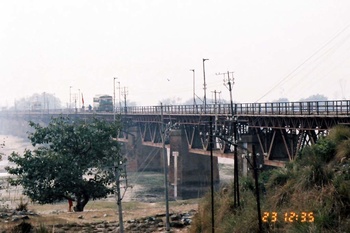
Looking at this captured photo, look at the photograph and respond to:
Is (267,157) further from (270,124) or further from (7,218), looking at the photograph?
(7,218)

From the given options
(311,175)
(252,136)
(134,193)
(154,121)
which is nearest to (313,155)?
(311,175)

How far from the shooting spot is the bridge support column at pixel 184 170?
52.0m

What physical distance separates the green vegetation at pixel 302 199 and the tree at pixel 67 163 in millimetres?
11081

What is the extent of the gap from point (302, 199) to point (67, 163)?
18.7 metres

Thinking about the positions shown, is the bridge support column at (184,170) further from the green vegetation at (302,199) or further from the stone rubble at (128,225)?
the green vegetation at (302,199)

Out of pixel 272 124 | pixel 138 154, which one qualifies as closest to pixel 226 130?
pixel 272 124

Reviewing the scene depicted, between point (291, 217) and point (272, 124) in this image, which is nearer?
point (291, 217)

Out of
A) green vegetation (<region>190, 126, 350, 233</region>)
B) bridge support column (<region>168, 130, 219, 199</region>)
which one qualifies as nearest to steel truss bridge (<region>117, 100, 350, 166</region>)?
bridge support column (<region>168, 130, 219, 199</region>)

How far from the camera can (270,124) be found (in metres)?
35.5

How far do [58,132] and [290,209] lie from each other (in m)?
20.8

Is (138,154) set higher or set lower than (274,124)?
lower

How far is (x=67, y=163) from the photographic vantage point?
3073 cm

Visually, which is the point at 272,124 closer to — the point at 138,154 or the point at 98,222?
the point at 98,222

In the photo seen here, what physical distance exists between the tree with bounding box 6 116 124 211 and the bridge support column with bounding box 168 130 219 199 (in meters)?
19.9
